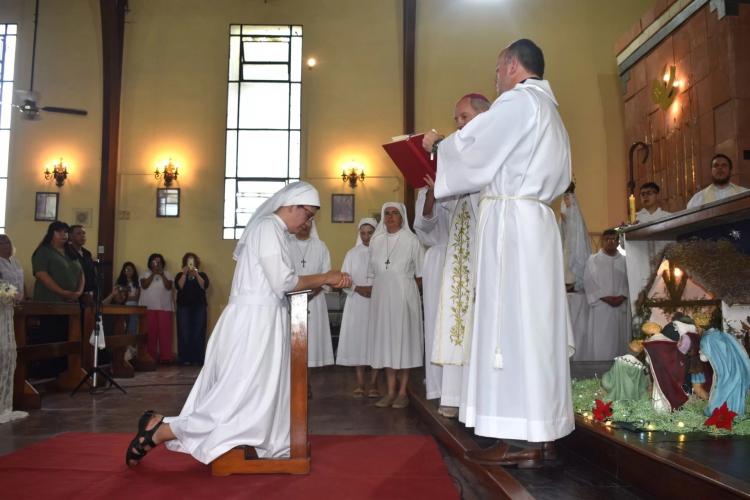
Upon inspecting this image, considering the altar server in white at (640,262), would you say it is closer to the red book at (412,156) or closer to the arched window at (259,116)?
the red book at (412,156)

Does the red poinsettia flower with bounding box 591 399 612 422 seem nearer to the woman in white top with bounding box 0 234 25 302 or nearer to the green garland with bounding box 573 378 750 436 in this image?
the green garland with bounding box 573 378 750 436

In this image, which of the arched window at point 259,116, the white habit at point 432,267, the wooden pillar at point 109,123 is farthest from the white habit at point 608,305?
the wooden pillar at point 109,123

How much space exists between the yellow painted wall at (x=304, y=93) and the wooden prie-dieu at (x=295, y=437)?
7968mm

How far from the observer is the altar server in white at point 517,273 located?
8.97 ft

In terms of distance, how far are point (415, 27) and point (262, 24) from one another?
110 inches

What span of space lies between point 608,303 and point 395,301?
2540 mm

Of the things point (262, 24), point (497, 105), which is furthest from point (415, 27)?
point (497, 105)

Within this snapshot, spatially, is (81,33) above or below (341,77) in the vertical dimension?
above

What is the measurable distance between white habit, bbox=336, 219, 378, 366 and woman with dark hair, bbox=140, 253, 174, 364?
4735 mm

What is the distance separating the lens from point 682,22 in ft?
25.8

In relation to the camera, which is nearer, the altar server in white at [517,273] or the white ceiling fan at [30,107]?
the altar server in white at [517,273]

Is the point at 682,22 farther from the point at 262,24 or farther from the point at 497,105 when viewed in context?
the point at 262,24

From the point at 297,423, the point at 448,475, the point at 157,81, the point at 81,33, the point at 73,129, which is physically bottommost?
the point at 448,475

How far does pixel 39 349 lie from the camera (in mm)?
5988
